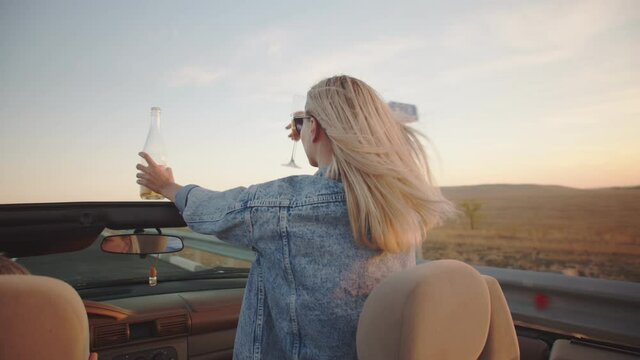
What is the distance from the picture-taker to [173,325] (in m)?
3.01

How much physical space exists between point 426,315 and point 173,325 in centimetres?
207

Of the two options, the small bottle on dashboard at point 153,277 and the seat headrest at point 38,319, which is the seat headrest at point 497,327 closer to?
the seat headrest at point 38,319

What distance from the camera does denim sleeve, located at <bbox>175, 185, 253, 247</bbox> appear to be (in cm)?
180

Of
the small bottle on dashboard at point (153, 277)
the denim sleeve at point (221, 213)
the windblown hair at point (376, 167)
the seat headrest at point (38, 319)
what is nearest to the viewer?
the seat headrest at point (38, 319)

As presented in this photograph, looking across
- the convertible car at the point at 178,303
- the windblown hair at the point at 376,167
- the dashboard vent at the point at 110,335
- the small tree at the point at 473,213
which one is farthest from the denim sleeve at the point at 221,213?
the small tree at the point at 473,213

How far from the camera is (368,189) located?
1.72m

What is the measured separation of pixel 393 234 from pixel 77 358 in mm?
1048

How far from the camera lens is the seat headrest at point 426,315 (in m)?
1.43

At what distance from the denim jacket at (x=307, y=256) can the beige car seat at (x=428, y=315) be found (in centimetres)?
22

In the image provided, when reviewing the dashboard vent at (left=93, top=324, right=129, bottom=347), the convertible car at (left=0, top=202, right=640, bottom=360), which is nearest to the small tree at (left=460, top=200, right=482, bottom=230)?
the convertible car at (left=0, top=202, right=640, bottom=360)

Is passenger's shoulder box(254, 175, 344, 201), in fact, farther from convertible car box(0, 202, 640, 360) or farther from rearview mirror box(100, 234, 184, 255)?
rearview mirror box(100, 234, 184, 255)

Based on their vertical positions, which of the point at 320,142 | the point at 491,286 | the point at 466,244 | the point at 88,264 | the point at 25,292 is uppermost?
the point at 320,142

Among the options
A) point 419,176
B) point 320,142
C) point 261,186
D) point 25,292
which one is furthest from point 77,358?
point 419,176

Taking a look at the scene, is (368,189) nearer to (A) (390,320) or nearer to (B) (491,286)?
(A) (390,320)
